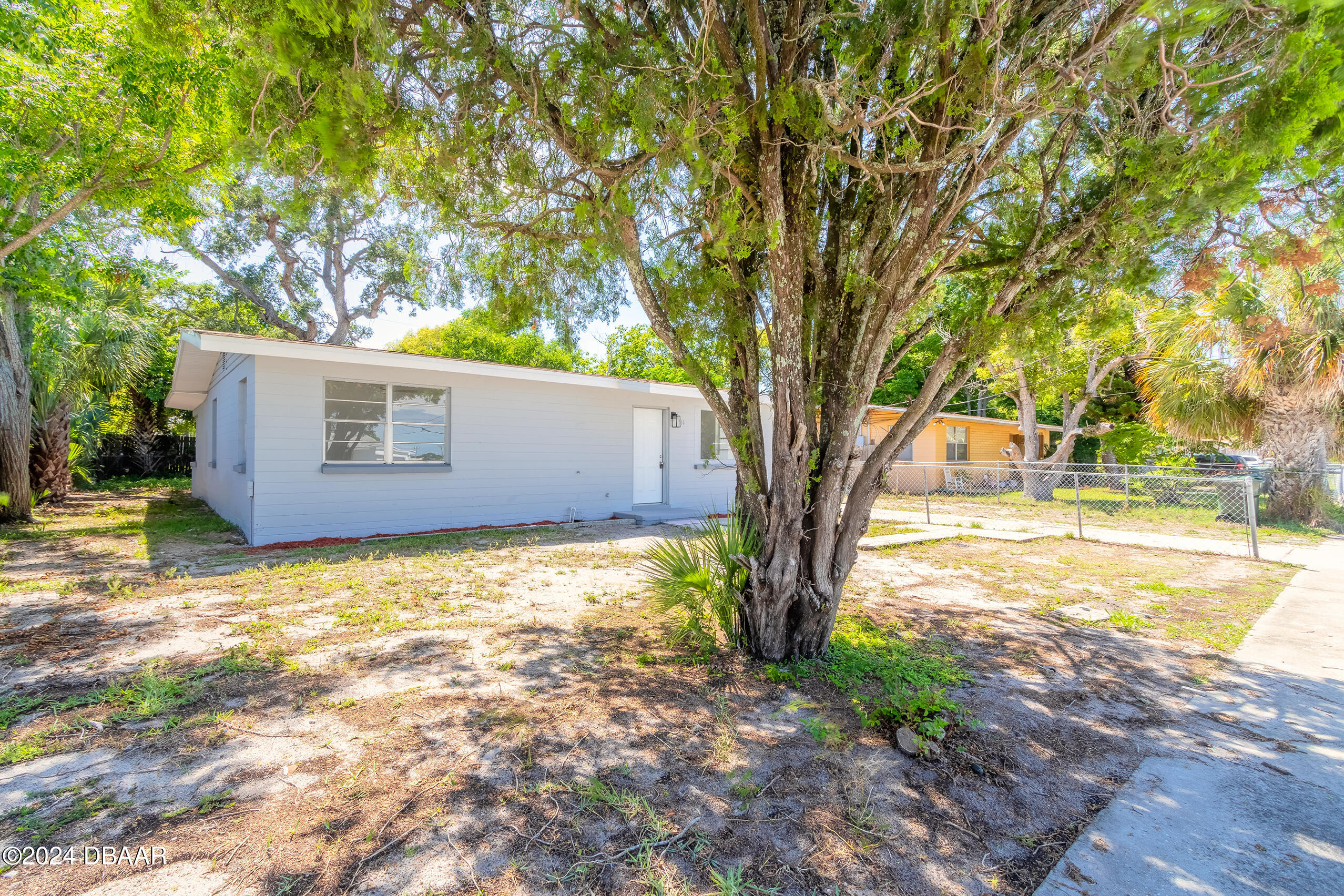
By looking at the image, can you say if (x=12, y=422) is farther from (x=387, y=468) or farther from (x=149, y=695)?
(x=149, y=695)

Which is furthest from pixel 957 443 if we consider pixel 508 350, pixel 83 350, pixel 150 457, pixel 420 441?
Result: pixel 150 457

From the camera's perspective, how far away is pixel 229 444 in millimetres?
10008

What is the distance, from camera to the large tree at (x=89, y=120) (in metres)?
6.91

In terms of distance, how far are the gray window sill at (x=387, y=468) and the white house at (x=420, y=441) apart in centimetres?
2

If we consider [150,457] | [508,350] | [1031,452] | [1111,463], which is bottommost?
[1111,463]

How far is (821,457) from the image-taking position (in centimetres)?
370

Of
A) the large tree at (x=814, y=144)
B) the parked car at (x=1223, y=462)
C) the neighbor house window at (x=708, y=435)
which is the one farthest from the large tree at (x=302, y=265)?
the parked car at (x=1223, y=462)

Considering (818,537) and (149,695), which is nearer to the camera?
(149,695)

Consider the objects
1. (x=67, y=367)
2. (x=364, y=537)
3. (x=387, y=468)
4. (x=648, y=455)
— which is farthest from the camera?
(x=648, y=455)

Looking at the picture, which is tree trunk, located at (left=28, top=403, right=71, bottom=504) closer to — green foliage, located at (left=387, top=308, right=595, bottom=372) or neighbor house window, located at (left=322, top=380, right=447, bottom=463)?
neighbor house window, located at (left=322, top=380, right=447, bottom=463)

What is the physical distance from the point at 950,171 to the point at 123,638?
6402 mm

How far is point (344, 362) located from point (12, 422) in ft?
21.2

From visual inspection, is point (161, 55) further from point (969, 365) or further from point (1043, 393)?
point (1043, 393)

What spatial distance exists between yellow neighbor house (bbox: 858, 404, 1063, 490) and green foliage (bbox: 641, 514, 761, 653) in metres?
14.7
